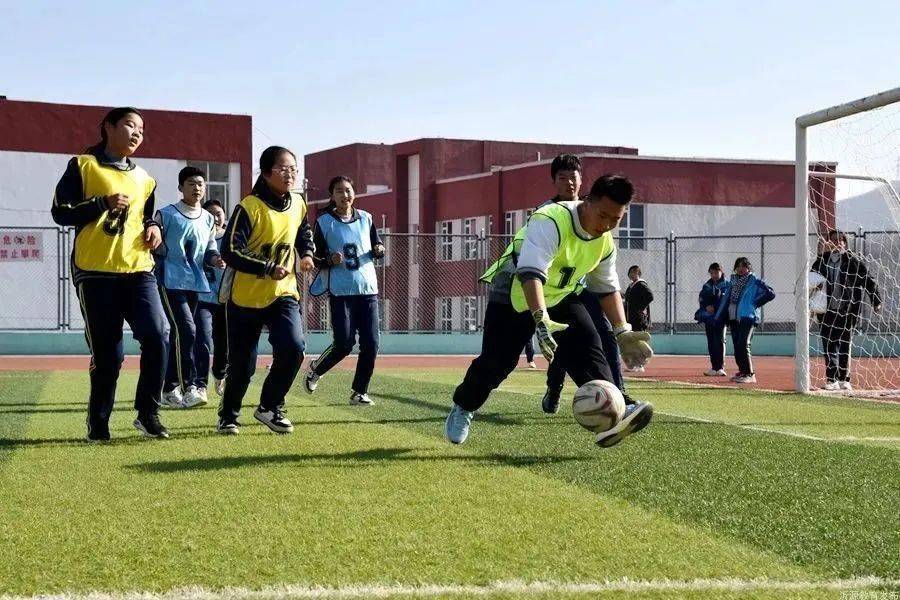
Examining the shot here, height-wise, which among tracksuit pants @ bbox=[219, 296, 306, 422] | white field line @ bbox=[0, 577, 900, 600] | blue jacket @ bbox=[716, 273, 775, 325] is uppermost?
blue jacket @ bbox=[716, 273, 775, 325]

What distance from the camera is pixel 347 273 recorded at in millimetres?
10938

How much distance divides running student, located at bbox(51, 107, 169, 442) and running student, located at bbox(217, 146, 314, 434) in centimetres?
52

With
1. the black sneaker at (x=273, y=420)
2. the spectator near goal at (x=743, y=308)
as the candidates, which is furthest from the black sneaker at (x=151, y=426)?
the spectator near goal at (x=743, y=308)

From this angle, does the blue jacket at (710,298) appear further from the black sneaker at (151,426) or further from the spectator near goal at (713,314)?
the black sneaker at (151,426)

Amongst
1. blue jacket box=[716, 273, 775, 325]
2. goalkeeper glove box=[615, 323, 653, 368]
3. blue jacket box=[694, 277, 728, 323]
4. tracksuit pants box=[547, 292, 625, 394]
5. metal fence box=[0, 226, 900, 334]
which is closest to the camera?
goalkeeper glove box=[615, 323, 653, 368]

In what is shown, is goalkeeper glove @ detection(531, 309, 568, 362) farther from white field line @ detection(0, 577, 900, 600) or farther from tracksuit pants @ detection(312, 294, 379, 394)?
tracksuit pants @ detection(312, 294, 379, 394)

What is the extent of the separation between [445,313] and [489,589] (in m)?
38.0

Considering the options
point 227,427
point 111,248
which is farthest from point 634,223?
point 111,248

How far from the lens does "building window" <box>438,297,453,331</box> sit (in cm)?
4056

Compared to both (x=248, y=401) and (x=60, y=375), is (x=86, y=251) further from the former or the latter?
(x=60, y=375)

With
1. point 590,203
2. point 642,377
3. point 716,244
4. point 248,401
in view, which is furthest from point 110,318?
point 716,244

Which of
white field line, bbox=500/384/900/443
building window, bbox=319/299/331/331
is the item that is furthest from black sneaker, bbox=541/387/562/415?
building window, bbox=319/299/331/331

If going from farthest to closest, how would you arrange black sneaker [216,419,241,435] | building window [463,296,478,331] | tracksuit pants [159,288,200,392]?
building window [463,296,478,331], tracksuit pants [159,288,200,392], black sneaker [216,419,241,435]

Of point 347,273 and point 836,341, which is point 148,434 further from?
point 836,341
